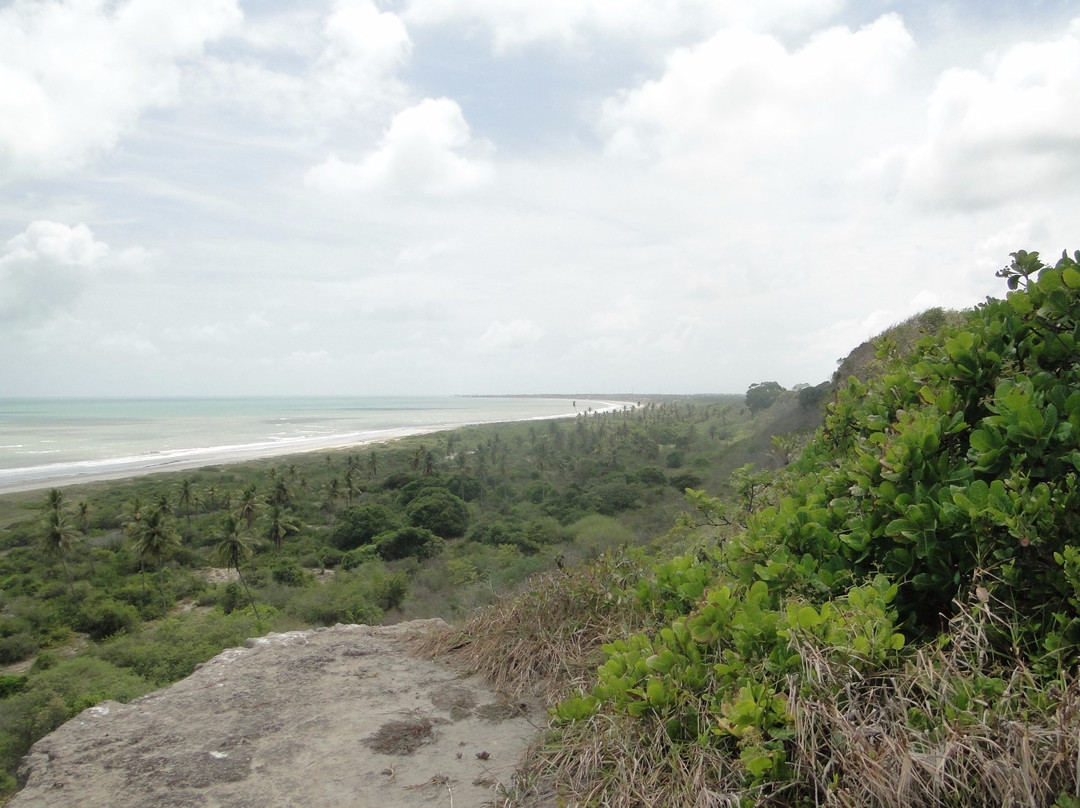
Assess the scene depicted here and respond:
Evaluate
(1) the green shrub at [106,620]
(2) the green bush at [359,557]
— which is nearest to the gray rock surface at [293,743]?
(1) the green shrub at [106,620]

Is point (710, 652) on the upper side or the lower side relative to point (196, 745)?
upper

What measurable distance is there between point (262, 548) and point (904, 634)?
53.8m

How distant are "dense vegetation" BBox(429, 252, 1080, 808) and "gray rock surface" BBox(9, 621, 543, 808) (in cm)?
68

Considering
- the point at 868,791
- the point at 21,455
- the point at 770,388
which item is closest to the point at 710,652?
the point at 868,791

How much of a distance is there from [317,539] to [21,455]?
5999 centimetres

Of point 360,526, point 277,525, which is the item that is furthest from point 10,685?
point 360,526

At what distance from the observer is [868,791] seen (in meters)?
1.81

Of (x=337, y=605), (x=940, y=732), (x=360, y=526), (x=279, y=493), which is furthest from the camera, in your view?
(x=279, y=493)

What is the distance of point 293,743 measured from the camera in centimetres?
372

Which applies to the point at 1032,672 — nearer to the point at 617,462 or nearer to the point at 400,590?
the point at 400,590

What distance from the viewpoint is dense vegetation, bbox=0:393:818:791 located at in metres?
27.1

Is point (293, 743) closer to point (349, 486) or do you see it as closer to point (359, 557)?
point (359, 557)

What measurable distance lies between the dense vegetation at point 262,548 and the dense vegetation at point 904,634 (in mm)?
14232

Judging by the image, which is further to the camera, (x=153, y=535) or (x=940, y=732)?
(x=153, y=535)
